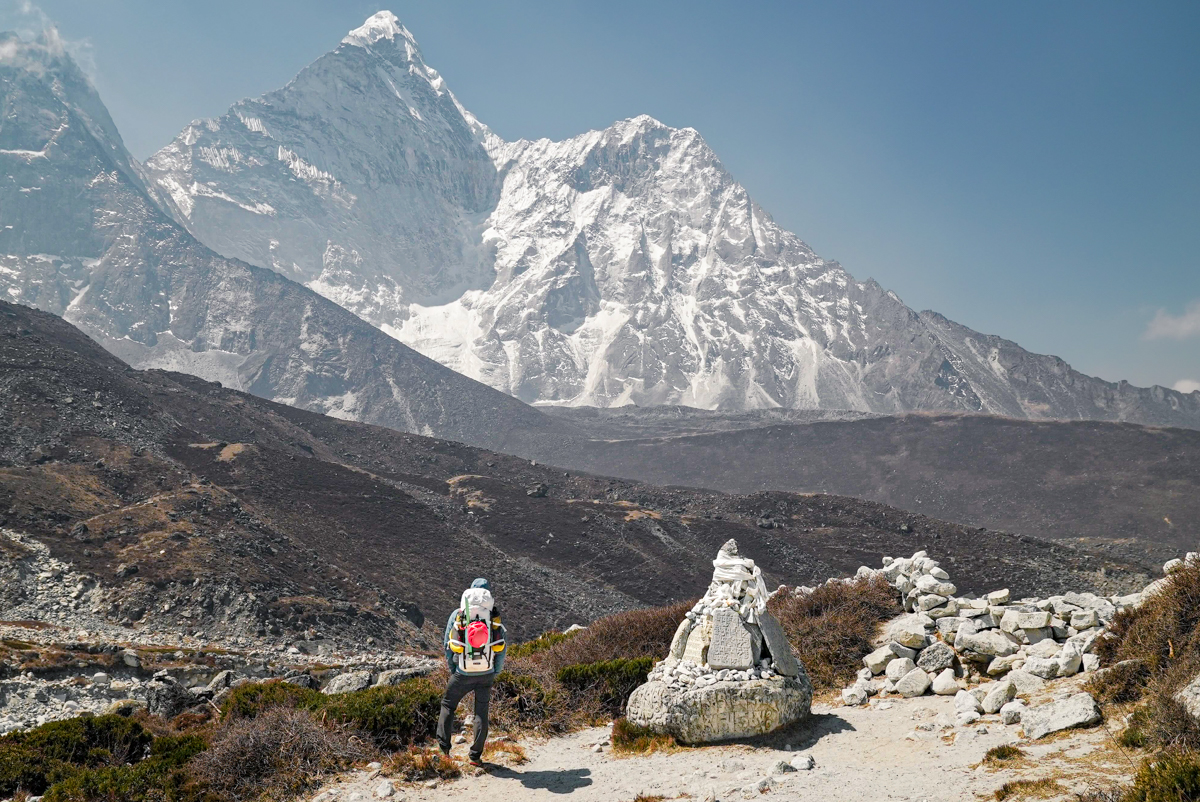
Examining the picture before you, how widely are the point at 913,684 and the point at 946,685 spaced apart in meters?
0.49

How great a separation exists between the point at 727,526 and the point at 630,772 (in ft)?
190

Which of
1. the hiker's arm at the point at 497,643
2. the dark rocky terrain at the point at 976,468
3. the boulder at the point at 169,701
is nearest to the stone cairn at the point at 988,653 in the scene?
→ the hiker's arm at the point at 497,643

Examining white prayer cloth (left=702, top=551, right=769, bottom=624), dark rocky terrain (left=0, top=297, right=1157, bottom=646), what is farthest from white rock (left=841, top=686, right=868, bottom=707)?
dark rocky terrain (left=0, top=297, right=1157, bottom=646)

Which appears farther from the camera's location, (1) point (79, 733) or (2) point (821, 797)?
(1) point (79, 733)

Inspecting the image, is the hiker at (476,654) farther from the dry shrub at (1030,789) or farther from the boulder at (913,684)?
the boulder at (913,684)

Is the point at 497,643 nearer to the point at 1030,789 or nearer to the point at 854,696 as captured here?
the point at 1030,789

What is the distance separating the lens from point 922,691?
12.2 metres

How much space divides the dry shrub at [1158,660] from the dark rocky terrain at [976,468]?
79325mm

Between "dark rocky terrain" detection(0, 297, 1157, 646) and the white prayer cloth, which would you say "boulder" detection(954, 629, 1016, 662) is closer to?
the white prayer cloth

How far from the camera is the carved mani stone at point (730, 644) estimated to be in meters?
10.9

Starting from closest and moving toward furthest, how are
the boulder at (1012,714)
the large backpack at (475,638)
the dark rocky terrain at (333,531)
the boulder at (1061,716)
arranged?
the boulder at (1061,716) → the large backpack at (475,638) → the boulder at (1012,714) → the dark rocky terrain at (333,531)

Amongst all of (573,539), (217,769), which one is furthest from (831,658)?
(573,539)

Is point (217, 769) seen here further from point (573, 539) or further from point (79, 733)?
point (573, 539)

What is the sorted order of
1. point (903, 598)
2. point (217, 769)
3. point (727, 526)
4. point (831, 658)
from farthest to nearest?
point (727, 526)
point (903, 598)
point (831, 658)
point (217, 769)
